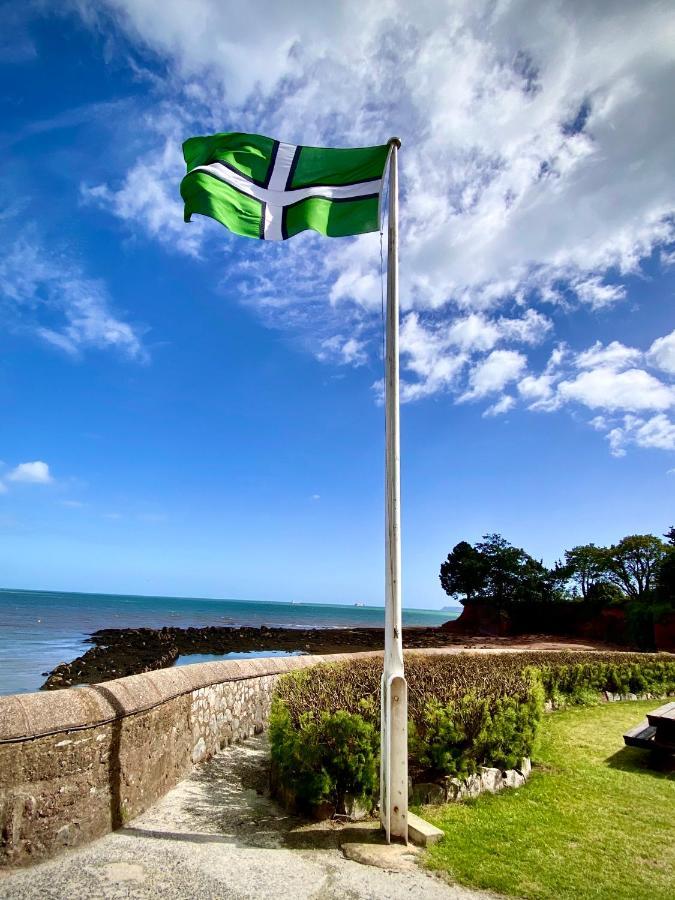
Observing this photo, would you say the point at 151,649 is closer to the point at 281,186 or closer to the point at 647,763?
the point at 647,763

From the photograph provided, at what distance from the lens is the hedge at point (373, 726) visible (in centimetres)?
455

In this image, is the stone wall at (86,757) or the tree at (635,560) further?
the tree at (635,560)

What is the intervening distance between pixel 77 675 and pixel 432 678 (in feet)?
43.2

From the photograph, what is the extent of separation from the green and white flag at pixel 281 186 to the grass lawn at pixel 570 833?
552 centimetres

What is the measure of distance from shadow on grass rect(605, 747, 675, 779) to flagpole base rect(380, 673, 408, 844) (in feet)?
11.9

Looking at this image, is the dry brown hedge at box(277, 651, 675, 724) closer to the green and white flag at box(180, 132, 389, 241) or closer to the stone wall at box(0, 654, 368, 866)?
the stone wall at box(0, 654, 368, 866)

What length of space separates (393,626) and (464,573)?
47005 millimetres

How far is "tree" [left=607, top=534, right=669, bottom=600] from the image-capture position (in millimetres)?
38688

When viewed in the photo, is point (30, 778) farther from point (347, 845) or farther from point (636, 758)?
point (636, 758)

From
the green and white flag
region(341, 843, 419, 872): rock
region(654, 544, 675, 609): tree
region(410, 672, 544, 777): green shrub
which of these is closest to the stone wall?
region(341, 843, 419, 872): rock

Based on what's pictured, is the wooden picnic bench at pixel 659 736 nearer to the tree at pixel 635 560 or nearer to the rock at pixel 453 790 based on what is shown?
the rock at pixel 453 790

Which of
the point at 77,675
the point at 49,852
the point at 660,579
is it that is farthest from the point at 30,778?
the point at 660,579

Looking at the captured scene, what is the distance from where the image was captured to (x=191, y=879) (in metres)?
3.42

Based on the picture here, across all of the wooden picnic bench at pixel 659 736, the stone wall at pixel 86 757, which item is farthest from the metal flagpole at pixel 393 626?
the wooden picnic bench at pixel 659 736
